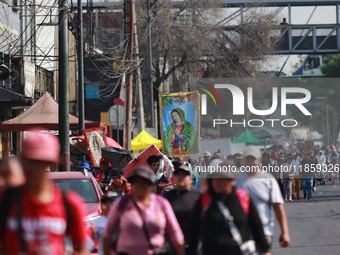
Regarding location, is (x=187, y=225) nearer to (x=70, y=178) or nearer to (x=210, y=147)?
(x=70, y=178)

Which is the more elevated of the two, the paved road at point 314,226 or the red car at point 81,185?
the red car at point 81,185

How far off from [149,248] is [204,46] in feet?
139

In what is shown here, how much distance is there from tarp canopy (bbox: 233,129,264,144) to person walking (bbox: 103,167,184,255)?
14.9 metres

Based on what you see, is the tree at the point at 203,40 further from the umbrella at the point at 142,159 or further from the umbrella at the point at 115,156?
the umbrella at the point at 142,159

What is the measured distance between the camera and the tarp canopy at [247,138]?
2416 cm

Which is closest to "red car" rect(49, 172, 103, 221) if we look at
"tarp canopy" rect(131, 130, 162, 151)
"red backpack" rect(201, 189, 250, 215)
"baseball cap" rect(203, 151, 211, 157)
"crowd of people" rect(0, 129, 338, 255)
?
"crowd of people" rect(0, 129, 338, 255)

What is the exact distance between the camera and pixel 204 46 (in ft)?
168

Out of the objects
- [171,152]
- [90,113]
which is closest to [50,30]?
[90,113]

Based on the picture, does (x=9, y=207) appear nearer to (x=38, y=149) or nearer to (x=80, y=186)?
(x=38, y=149)

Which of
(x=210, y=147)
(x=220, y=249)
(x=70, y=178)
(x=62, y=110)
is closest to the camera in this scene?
(x=220, y=249)

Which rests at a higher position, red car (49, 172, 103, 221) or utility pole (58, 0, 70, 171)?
utility pole (58, 0, 70, 171)

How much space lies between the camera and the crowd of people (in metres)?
6.49

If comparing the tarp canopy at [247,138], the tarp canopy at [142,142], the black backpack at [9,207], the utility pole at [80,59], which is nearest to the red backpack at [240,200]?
the black backpack at [9,207]

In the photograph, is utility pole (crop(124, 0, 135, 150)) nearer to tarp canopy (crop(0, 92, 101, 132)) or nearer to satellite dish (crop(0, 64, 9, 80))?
tarp canopy (crop(0, 92, 101, 132))
